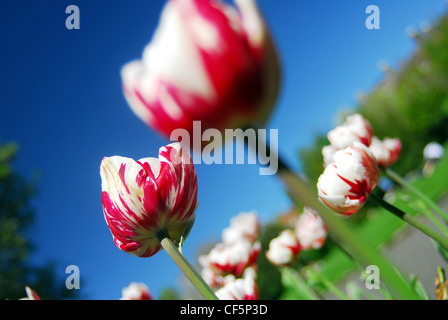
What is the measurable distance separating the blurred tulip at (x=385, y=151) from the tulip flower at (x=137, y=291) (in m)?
0.75

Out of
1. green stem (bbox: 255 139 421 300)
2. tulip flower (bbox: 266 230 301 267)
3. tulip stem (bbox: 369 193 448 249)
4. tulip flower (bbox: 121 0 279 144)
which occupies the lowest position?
green stem (bbox: 255 139 421 300)

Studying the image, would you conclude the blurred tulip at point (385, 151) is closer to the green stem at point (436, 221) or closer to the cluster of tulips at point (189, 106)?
the green stem at point (436, 221)

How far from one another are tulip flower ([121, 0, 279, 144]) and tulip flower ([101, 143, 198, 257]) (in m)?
0.27

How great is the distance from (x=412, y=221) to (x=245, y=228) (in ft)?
5.23

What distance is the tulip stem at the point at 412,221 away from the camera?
1.87 feet

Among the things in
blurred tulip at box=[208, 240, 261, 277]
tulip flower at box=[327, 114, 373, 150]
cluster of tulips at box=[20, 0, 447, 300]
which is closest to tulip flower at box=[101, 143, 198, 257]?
cluster of tulips at box=[20, 0, 447, 300]

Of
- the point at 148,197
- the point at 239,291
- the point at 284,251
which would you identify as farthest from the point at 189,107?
the point at 284,251

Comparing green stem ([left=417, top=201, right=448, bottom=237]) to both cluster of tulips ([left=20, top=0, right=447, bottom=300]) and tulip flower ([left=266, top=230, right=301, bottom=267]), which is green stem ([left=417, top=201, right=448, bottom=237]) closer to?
cluster of tulips ([left=20, top=0, right=447, bottom=300])

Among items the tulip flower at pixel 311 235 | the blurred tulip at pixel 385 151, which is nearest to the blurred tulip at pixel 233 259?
the tulip flower at pixel 311 235

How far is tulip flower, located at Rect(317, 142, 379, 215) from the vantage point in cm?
75

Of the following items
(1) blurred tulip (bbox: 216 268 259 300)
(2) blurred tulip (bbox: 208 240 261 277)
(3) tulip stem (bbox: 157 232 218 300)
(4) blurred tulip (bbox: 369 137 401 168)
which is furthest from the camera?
(2) blurred tulip (bbox: 208 240 261 277)

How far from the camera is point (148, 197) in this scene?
0.55m

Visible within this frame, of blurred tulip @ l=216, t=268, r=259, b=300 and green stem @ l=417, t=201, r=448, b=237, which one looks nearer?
blurred tulip @ l=216, t=268, r=259, b=300

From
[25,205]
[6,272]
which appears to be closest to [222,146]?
[6,272]
